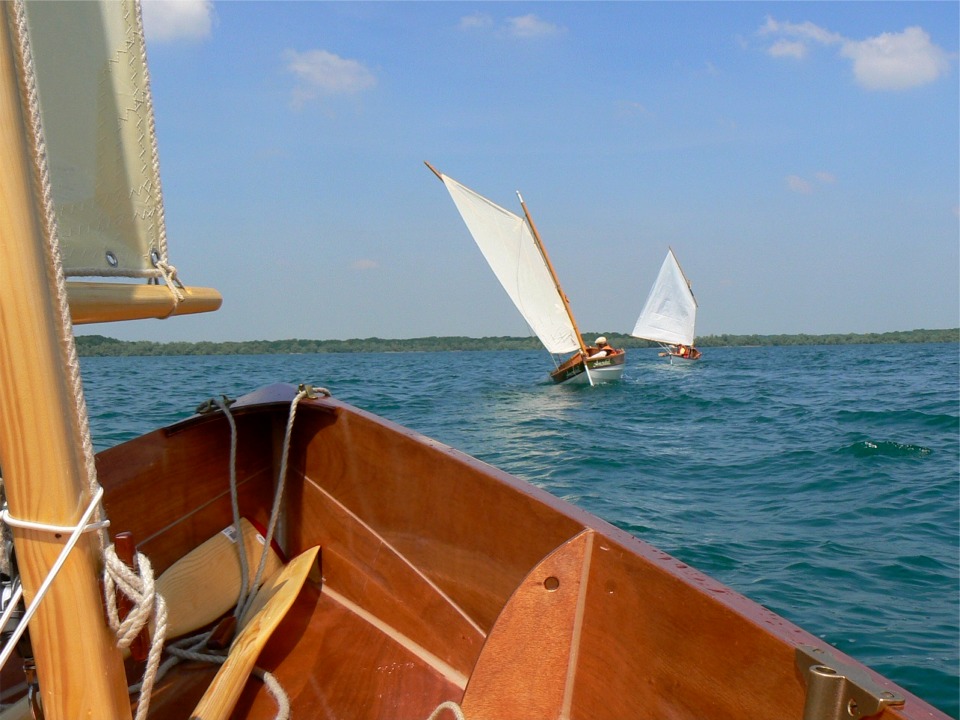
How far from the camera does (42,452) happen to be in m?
0.84

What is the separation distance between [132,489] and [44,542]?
4.04 feet

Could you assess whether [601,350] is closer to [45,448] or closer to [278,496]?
[278,496]

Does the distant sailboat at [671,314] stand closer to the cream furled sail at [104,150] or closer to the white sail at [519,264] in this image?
the white sail at [519,264]

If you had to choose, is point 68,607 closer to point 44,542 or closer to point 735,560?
point 44,542

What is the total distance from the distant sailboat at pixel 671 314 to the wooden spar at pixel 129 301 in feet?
110

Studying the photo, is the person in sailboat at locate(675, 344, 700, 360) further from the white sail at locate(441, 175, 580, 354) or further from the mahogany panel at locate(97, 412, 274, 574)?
the mahogany panel at locate(97, 412, 274, 574)

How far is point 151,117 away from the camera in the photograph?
5.39ft

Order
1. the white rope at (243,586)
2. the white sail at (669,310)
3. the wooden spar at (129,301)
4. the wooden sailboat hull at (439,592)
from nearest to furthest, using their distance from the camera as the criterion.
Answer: the wooden spar at (129,301), the wooden sailboat hull at (439,592), the white rope at (243,586), the white sail at (669,310)

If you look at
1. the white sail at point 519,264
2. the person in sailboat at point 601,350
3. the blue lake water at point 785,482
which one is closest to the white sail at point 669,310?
the person in sailboat at point 601,350

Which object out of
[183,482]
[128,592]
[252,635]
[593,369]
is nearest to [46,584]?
[128,592]

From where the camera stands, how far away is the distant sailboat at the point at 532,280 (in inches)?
690

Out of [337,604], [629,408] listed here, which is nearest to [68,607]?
[337,604]

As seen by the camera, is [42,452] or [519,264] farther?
[519,264]

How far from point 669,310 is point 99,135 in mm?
34808
